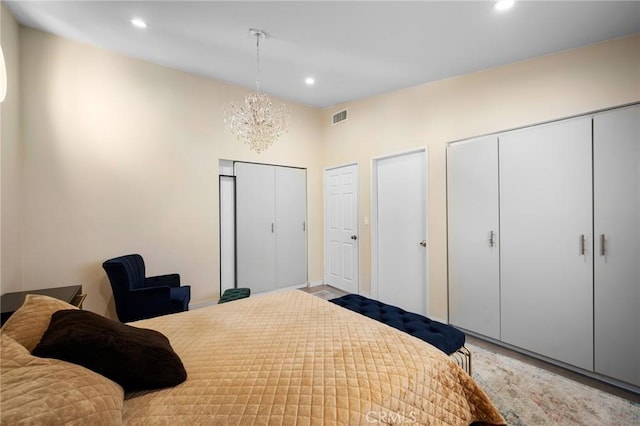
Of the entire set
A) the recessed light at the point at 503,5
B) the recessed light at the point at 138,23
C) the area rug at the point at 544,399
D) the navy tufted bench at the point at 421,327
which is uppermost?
the recessed light at the point at 138,23

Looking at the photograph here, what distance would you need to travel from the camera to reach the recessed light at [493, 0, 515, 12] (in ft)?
6.31

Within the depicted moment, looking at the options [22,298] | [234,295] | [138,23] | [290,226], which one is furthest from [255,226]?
[138,23]

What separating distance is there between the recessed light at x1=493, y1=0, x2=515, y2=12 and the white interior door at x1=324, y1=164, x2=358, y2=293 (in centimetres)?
240

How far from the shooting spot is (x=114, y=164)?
2.93 metres

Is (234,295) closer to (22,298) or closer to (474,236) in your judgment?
(22,298)

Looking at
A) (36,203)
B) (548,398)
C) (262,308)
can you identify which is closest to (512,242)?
(548,398)

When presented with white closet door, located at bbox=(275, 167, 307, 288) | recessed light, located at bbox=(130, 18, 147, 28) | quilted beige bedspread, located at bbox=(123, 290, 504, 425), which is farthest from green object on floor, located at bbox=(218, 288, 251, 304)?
recessed light, located at bbox=(130, 18, 147, 28)

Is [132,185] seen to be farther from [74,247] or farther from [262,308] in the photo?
[262,308]

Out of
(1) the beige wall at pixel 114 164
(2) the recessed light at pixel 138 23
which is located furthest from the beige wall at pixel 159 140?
(2) the recessed light at pixel 138 23

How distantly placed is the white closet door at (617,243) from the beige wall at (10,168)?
4.76m

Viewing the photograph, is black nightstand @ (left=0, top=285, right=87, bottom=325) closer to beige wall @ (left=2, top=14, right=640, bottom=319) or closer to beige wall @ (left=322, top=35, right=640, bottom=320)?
beige wall @ (left=2, top=14, right=640, bottom=319)

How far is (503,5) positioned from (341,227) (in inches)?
124

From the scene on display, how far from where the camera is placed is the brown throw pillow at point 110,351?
0.98 m

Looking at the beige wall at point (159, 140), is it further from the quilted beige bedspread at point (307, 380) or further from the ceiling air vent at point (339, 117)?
the quilted beige bedspread at point (307, 380)
